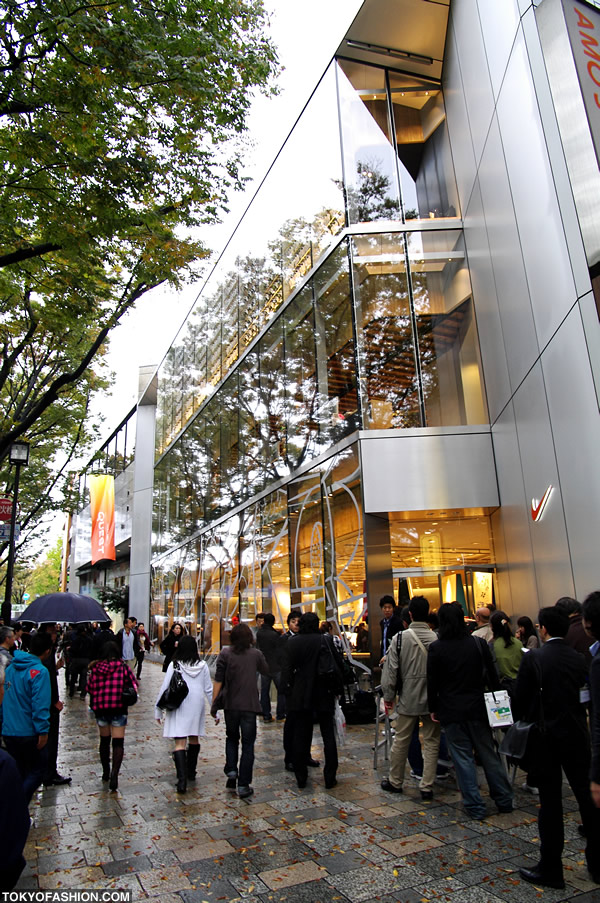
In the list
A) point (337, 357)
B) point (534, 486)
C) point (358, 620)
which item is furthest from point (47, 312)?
point (534, 486)

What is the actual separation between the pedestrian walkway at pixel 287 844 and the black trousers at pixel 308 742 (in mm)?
178

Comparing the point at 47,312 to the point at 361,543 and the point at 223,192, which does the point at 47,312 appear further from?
the point at 361,543

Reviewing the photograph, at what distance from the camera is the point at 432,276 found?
13.4m

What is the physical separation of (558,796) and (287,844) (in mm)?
2151

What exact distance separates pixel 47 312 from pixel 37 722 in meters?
7.37

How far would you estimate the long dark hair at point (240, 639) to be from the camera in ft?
21.6

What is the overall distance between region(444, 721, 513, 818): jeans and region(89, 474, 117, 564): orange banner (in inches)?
1150

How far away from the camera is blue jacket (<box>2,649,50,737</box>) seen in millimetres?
5098

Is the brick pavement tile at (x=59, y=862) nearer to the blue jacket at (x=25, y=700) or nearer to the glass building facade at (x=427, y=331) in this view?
the blue jacket at (x=25, y=700)

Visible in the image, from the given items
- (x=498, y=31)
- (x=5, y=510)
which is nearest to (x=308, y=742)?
(x=498, y=31)

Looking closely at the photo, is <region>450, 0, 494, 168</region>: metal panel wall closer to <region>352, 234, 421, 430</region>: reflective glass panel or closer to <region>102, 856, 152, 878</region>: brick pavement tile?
<region>352, 234, 421, 430</region>: reflective glass panel

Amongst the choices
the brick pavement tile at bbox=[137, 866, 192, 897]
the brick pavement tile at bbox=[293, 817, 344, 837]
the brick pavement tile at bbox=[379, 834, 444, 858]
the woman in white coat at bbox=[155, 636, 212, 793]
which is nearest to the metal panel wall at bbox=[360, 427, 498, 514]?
the woman in white coat at bbox=[155, 636, 212, 793]

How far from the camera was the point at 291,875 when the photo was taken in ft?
13.9

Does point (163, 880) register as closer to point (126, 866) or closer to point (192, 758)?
point (126, 866)
